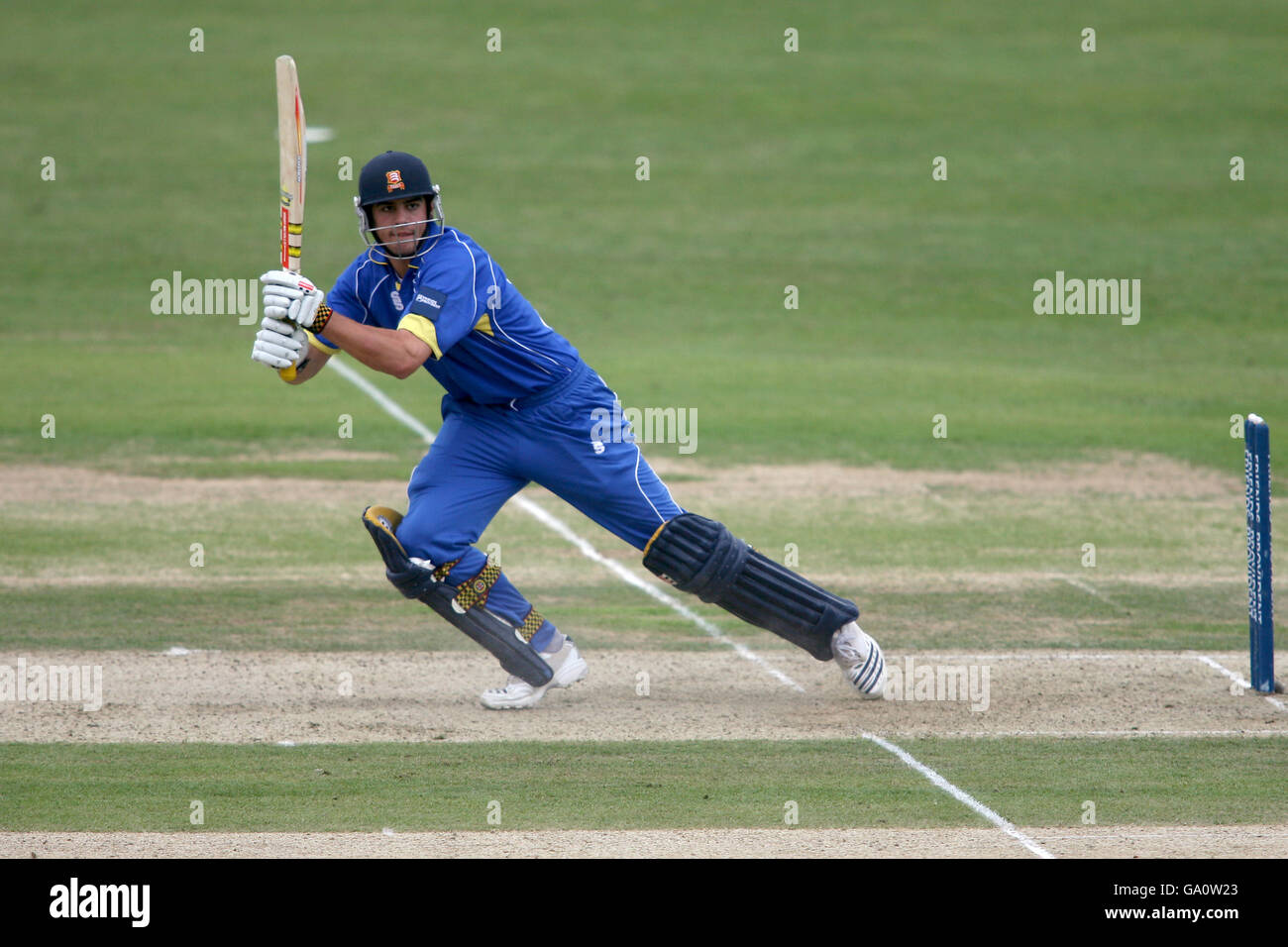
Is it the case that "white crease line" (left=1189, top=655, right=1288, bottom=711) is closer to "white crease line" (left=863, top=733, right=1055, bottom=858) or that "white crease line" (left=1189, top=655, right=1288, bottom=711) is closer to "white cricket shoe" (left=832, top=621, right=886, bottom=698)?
"white cricket shoe" (left=832, top=621, right=886, bottom=698)

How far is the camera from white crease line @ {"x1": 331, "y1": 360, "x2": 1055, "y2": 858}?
20.2 feet

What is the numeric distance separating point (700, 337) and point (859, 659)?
1487 cm

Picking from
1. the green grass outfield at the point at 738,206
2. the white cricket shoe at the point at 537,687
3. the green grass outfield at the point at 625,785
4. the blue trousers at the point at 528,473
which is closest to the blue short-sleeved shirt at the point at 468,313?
the blue trousers at the point at 528,473

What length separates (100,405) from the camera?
56.6 ft

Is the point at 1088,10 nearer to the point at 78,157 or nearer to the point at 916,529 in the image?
the point at 78,157

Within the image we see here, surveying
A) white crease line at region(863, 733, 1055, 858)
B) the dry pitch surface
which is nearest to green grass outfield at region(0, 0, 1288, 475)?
the dry pitch surface

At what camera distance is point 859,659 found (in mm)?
7797

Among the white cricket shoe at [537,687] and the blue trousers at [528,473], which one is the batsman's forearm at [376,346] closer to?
the blue trousers at [528,473]

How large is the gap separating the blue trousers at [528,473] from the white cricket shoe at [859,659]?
40.6 inches

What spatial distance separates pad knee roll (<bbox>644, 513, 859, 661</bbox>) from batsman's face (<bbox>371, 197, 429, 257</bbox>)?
5.92 ft

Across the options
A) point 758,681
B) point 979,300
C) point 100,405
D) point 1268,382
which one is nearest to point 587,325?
point 979,300

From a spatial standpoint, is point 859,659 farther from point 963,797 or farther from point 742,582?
point 963,797

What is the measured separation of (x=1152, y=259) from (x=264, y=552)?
59.9 ft

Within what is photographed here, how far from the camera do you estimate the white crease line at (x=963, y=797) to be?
5820 millimetres
